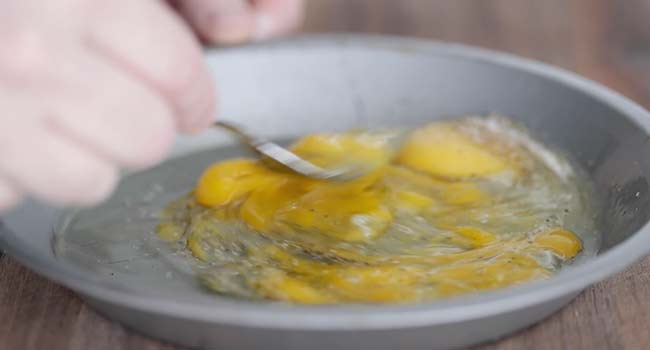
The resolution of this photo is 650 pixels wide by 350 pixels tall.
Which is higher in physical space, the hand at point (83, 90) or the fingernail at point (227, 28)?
the hand at point (83, 90)

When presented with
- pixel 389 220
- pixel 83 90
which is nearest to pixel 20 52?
pixel 83 90

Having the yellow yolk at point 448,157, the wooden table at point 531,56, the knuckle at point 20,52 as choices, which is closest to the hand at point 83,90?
the knuckle at point 20,52

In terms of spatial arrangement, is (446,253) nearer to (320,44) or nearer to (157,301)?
(157,301)

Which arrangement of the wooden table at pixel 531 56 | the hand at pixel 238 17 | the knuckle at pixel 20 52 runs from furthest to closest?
the hand at pixel 238 17
the wooden table at pixel 531 56
the knuckle at pixel 20 52

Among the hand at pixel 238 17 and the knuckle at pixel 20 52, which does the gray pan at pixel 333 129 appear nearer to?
the hand at pixel 238 17

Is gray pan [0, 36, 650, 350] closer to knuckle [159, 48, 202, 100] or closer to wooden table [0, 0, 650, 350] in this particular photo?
wooden table [0, 0, 650, 350]

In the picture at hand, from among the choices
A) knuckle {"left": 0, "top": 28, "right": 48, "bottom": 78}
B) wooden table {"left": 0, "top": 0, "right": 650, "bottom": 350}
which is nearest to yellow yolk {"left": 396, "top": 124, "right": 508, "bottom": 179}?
wooden table {"left": 0, "top": 0, "right": 650, "bottom": 350}
